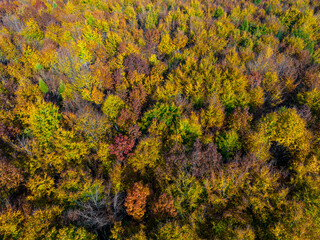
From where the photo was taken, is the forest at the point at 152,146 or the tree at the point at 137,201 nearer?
the forest at the point at 152,146

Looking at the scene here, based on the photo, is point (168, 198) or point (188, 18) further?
point (188, 18)

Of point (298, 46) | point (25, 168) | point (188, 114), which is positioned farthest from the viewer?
point (298, 46)

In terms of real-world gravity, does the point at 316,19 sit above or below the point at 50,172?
above

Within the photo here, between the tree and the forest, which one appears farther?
the tree

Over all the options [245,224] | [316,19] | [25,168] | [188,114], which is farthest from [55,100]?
[316,19]

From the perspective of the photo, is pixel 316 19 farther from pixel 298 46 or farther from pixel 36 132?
pixel 36 132

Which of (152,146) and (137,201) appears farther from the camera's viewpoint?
(152,146)

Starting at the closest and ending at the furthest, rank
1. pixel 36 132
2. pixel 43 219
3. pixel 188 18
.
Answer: pixel 43 219 < pixel 36 132 < pixel 188 18

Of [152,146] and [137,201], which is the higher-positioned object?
[152,146]
